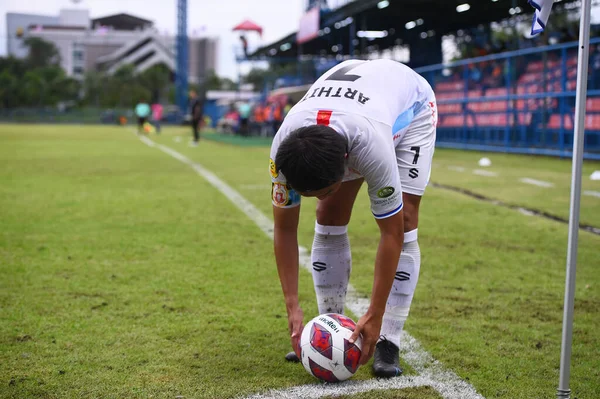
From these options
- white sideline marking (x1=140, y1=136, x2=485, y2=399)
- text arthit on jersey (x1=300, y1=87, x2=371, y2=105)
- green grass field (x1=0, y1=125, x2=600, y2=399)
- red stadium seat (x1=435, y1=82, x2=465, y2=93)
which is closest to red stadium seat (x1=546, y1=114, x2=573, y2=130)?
red stadium seat (x1=435, y1=82, x2=465, y2=93)

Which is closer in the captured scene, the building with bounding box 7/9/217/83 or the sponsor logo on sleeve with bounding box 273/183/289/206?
the sponsor logo on sleeve with bounding box 273/183/289/206

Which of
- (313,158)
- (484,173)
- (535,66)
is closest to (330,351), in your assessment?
(313,158)

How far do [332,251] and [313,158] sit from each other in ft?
3.71

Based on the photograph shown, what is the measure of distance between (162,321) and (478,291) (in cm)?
205

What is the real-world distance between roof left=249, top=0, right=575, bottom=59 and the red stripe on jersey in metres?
22.7

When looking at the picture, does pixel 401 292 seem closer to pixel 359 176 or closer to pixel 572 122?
pixel 359 176

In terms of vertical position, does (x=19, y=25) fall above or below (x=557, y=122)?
above

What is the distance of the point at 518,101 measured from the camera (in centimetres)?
1772

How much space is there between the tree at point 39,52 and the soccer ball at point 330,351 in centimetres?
9474

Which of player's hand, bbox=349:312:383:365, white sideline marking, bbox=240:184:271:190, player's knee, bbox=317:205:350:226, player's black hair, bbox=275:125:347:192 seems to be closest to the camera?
player's black hair, bbox=275:125:347:192

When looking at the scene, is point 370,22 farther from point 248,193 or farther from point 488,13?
point 248,193

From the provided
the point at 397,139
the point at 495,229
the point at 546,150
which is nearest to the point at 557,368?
the point at 397,139

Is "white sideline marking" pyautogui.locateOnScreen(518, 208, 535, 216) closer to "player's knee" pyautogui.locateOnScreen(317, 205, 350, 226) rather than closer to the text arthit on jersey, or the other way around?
"player's knee" pyautogui.locateOnScreen(317, 205, 350, 226)

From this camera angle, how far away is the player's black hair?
2.50 meters
